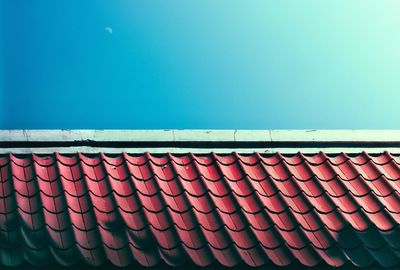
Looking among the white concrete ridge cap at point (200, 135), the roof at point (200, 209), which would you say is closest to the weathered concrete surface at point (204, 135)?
the white concrete ridge cap at point (200, 135)

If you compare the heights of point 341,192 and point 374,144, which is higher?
point 374,144

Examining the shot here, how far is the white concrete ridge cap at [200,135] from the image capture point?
543cm

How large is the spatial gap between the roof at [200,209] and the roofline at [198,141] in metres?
0.17

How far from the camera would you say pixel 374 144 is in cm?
591

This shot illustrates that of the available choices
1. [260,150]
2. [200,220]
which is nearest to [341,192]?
[260,150]

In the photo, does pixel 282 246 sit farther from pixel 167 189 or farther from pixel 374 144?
pixel 374 144

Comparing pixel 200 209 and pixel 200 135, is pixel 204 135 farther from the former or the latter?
pixel 200 209

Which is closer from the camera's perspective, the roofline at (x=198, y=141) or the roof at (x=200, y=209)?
the roof at (x=200, y=209)

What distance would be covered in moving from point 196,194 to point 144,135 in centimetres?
111

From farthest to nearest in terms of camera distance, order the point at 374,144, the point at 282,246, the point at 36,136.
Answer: the point at 374,144, the point at 36,136, the point at 282,246

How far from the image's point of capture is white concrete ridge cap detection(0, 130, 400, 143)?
543cm

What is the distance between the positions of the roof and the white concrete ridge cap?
0.27m

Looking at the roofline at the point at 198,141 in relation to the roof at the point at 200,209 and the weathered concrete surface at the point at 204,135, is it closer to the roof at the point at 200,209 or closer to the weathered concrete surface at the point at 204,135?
the weathered concrete surface at the point at 204,135

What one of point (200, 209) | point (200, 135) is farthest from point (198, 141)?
point (200, 209)
